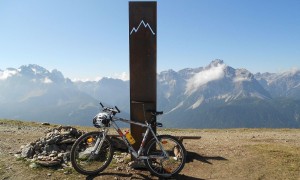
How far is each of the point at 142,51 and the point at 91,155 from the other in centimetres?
407

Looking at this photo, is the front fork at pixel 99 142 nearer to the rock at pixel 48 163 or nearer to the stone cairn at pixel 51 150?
the stone cairn at pixel 51 150

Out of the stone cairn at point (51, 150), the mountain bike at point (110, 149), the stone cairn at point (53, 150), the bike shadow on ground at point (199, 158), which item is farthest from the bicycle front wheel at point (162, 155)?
Answer: the stone cairn at point (51, 150)

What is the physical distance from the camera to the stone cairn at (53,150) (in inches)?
413

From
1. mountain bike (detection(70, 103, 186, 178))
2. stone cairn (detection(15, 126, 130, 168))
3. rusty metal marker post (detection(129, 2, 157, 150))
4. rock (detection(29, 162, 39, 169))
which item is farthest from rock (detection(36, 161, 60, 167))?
rusty metal marker post (detection(129, 2, 157, 150))

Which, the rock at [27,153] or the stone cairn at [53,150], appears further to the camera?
the rock at [27,153]

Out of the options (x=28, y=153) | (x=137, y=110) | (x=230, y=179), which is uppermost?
(x=137, y=110)

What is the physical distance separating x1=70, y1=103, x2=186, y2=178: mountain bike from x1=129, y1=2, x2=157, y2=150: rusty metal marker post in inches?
51.1

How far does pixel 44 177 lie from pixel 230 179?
588 centimetres

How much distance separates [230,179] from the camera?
33.7 ft

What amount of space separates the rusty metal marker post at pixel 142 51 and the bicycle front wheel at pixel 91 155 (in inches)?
62.0

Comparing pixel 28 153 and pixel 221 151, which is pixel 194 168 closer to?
pixel 221 151

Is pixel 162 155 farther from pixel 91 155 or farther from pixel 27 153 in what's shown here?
pixel 27 153

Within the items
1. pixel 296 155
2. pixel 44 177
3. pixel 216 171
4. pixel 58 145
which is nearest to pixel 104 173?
pixel 44 177

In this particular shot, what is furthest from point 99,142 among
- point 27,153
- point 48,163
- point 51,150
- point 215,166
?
point 215,166
